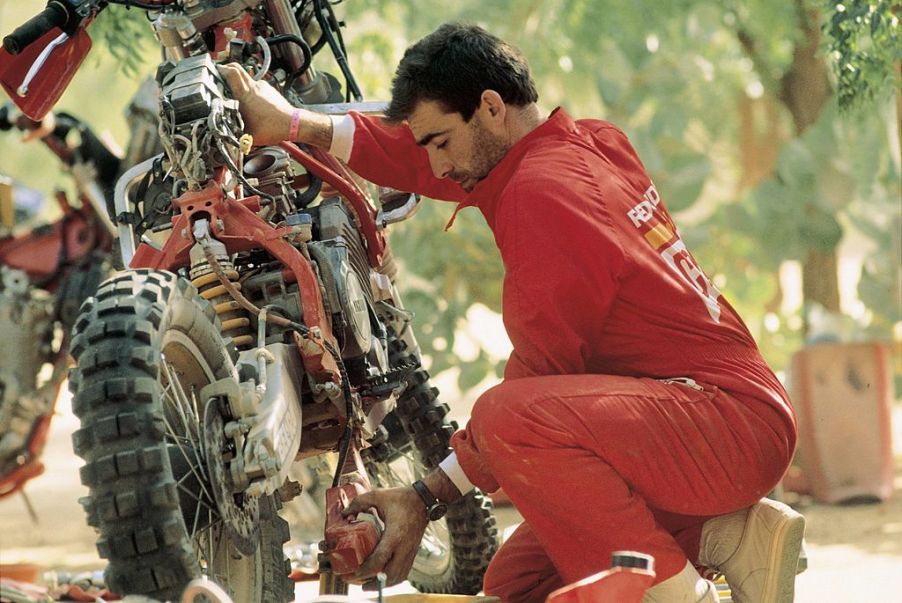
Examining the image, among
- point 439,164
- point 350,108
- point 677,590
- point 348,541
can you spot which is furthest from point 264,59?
point 677,590

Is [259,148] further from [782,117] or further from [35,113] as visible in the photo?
[782,117]

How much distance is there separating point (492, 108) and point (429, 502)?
943mm

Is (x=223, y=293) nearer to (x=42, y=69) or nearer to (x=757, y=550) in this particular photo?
(x=42, y=69)

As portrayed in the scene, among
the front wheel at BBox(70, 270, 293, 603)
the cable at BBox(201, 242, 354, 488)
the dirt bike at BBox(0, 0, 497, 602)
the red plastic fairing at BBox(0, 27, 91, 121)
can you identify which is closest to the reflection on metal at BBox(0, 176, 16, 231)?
the dirt bike at BBox(0, 0, 497, 602)

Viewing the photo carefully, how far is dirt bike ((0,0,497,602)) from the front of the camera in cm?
282

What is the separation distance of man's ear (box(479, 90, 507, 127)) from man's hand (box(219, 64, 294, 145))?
1.71 feet

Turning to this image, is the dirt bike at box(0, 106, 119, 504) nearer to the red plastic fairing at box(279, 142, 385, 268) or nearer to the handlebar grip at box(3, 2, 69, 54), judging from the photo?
the red plastic fairing at box(279, 142, 385, 268)

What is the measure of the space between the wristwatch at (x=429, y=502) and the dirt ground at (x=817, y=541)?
0.47m

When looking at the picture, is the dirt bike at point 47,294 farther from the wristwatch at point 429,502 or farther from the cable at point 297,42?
the wristwatch at point 429,502

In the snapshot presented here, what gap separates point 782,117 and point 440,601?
909 centimetres

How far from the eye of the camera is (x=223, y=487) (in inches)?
119

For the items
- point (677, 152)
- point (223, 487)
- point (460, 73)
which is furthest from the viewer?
point (677, 152)

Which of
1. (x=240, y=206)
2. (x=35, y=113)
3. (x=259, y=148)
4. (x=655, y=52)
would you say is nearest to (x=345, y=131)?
(x=259, y=148)

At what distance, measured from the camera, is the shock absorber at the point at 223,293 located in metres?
3.32
